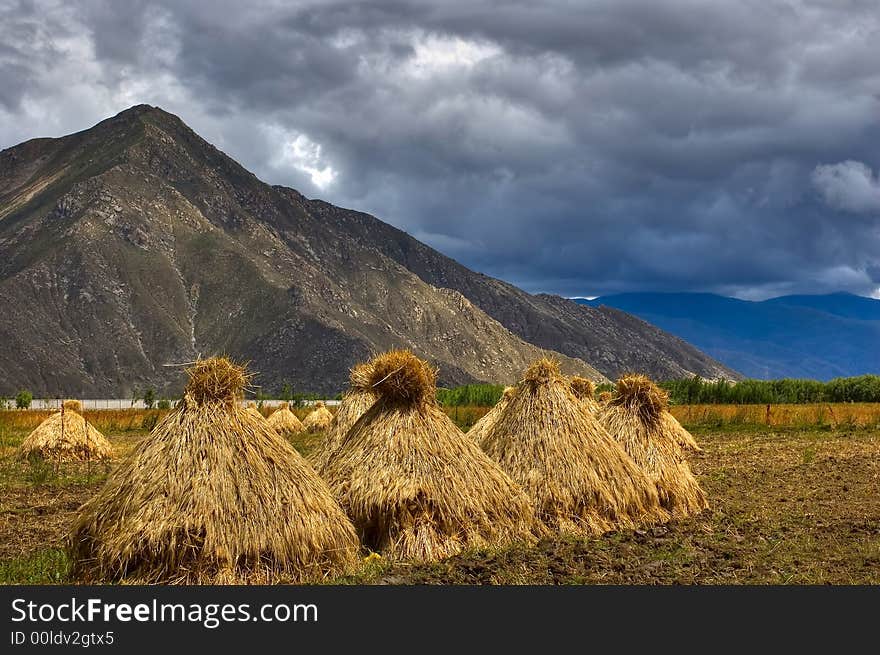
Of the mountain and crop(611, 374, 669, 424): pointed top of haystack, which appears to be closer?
crop(611, 374, 669, 424): pointed top of haystack

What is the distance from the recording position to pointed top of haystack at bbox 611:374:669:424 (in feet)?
61.8

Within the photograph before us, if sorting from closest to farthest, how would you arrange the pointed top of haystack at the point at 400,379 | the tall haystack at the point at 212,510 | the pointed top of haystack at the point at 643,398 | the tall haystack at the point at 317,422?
the tall haystack at the point at 212,510 → the pointed top of haystack at the point at 400,379 → the pointed top of haystack at the point at 643,398 → the tall haystack at the point at 317,422

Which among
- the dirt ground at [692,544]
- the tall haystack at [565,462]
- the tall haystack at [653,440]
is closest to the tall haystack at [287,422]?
the dirt ground at [692,544]

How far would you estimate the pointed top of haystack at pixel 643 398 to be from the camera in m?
18.8

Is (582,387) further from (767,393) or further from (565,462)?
(767,393)

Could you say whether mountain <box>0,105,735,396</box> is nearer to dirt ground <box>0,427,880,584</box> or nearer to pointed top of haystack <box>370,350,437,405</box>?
dirt ground <box>0,427,880,584</box>

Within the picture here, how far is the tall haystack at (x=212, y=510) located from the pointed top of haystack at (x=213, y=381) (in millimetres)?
12

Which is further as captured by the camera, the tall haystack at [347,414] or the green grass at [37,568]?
the tall haystack at [347,414]

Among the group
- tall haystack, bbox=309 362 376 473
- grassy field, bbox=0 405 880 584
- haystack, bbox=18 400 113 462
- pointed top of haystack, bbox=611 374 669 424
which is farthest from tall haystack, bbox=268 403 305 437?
pointed top of haystack, bbox=611 374 669 424

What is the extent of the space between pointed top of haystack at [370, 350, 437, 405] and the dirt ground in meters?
2.45

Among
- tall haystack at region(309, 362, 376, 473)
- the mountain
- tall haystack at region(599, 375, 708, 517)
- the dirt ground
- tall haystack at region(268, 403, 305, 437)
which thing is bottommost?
the dirt ground

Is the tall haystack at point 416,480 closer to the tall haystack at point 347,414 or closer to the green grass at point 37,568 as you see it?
the green grass at point 37,568

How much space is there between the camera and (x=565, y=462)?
15.5 m

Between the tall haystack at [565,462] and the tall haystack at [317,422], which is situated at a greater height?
the tall haystack at [317,422]
